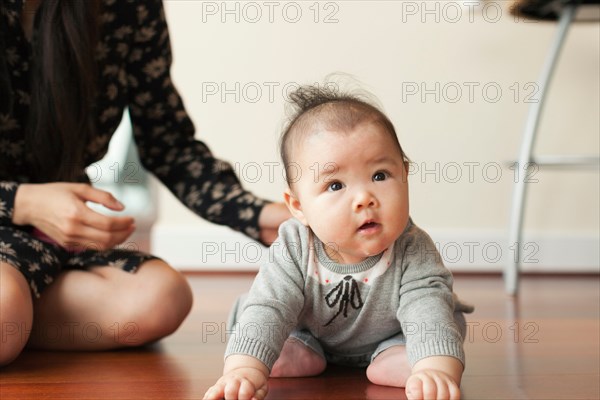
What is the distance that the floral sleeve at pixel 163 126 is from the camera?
1.33 meters

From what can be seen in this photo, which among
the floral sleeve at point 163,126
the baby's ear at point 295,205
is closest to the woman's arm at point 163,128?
the floral sleeve at point 163,126

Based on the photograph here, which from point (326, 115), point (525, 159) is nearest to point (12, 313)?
point (326, 115)

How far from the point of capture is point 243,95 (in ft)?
7.75

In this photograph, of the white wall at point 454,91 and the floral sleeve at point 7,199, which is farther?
the white wall at point 454,91

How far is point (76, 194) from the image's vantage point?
1.11 meters

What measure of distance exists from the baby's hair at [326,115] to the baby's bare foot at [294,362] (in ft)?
0.66

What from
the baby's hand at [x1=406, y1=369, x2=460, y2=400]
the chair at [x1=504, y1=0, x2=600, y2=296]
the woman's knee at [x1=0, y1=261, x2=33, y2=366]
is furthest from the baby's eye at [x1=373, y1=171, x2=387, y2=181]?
the chair at [x1=504, y1=0, x2=600, y2=296]

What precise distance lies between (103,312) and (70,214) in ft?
0.57

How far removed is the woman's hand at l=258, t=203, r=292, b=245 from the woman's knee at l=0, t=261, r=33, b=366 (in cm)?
35

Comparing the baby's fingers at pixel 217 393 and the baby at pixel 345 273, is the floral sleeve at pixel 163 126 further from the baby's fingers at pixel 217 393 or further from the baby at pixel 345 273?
the baby's fingers at pixel 217 393

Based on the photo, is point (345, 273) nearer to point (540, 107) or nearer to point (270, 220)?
point (270, 220)

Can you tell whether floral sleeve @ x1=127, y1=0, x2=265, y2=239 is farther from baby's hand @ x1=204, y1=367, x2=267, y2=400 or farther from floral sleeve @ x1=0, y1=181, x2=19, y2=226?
baby's hand @ x1=204, y1=367, x2=267, y2=400

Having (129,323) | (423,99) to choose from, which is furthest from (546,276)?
(129,323)

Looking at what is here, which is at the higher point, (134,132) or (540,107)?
(134,132)
